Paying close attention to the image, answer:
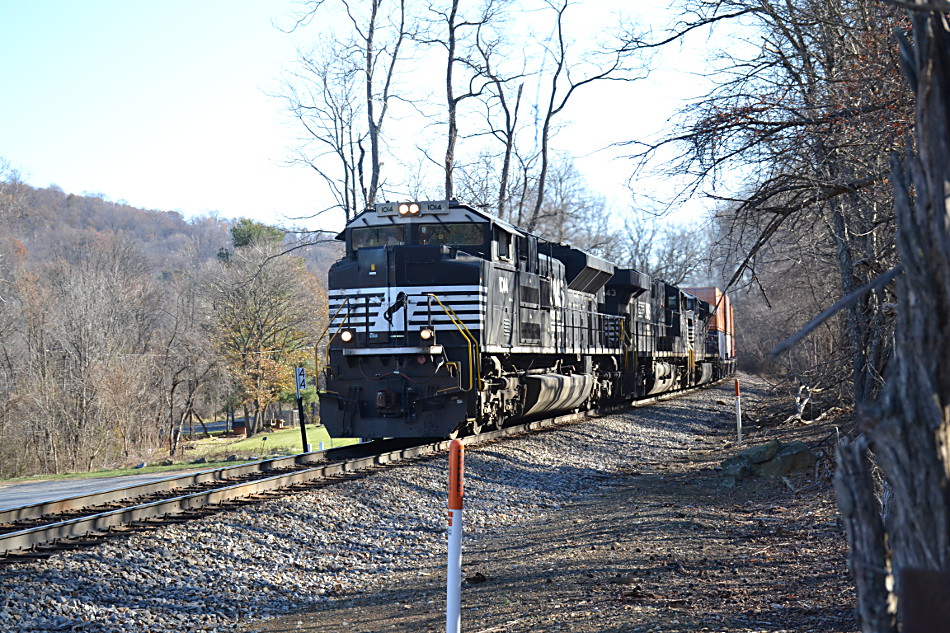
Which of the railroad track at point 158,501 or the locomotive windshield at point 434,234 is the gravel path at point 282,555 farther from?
the locomotive windshield at point 434,234

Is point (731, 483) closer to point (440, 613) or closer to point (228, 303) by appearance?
point (440, 613)

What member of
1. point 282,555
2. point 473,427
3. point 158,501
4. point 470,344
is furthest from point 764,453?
point 158,501

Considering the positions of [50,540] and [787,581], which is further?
[50,540]

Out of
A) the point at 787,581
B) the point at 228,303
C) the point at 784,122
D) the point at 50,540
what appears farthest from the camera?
the point at 228,303

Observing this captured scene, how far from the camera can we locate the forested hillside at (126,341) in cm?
2848

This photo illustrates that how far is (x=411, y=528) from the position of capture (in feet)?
29.0

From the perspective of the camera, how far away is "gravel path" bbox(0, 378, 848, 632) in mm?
5777

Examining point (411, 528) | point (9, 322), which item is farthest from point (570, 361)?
point (9, 322)

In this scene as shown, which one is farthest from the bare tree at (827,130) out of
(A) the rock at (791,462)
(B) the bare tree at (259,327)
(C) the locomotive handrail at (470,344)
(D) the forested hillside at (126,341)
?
(B) the bare tree at (259,327)

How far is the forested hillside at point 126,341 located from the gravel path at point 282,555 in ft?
45.1

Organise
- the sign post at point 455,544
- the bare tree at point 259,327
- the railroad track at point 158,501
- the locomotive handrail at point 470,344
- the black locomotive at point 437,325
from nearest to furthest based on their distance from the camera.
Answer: the sign post at point 455,544 < the railroad track at point 158,501 < the locomotive handrail at point 470,344 < the black locomotive at point 437,325 < the bare tree at point 259,327

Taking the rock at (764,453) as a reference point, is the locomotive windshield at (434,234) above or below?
above

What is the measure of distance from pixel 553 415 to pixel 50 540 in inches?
553

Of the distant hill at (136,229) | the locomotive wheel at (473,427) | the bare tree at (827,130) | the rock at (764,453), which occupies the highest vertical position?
the distant hill at (136,229)
